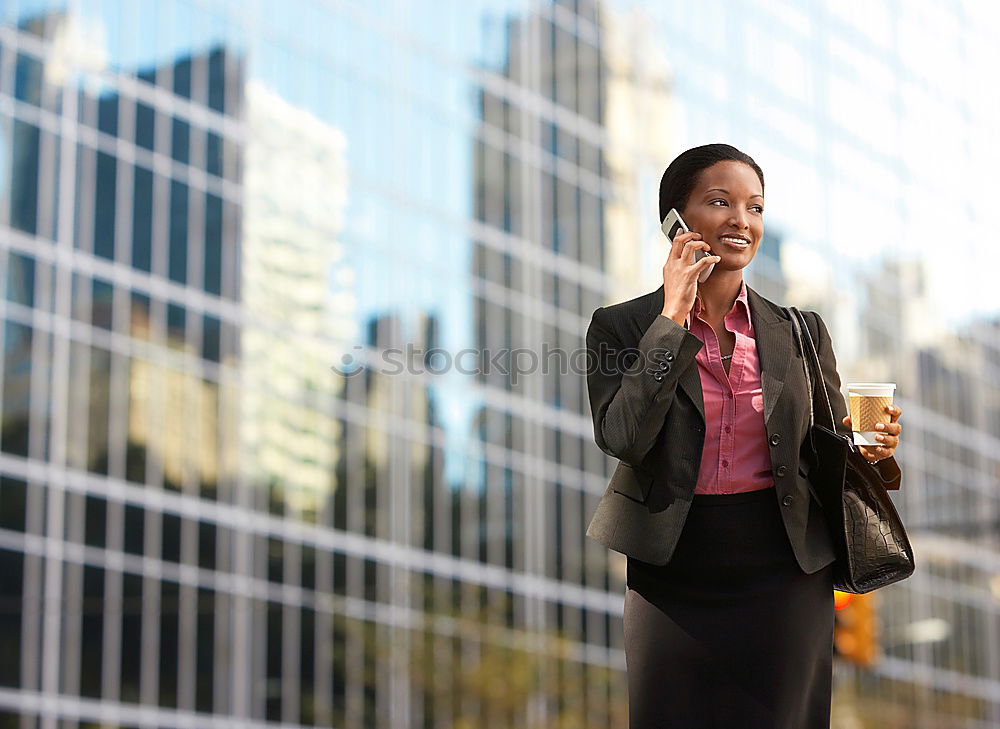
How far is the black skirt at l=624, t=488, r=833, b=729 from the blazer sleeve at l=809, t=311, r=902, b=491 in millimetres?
327

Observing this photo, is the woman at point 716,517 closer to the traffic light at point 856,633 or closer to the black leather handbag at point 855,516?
the black leather handbag at point 855,516

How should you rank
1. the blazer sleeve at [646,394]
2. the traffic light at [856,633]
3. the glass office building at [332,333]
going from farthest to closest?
the glass office building at [332,333]
the traffic light at [856,633]
the blazer sleeve at [646,394]

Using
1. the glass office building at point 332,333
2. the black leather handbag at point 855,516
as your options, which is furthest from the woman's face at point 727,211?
the glass office building at point 332,333

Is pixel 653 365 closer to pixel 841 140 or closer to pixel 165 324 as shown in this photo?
pixel 165 324

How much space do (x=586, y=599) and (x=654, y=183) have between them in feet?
39.0

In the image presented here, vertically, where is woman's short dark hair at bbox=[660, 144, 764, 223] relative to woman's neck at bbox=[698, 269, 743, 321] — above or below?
above

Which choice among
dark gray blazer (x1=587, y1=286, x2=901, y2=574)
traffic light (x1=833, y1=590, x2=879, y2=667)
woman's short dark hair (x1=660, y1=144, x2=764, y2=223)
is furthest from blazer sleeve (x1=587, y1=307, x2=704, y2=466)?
traffic light (x1=833, y1=590, x2=879, y2=667)

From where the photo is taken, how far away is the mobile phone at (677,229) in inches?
161

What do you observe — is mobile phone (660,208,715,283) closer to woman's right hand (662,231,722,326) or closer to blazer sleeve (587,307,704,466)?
woman's right hand (662,231,722,326)

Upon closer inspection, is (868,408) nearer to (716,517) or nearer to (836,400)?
(836,400)

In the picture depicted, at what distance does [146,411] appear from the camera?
1230 inches

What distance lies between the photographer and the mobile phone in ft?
13.4

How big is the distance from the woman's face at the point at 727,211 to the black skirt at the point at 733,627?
Result: 24.8 inches

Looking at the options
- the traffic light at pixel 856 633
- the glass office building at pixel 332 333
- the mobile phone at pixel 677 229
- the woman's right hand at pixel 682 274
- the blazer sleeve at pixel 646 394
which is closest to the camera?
the blazer sleeve at pixel 646 394
